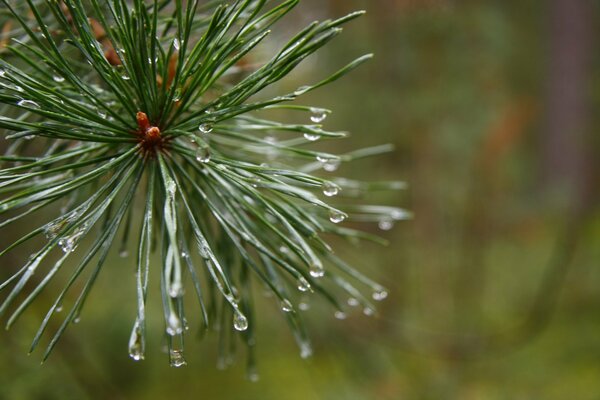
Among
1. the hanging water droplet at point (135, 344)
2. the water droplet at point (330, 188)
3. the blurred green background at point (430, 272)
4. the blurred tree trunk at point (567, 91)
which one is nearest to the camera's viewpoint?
the hanging water droplet at point (135, 344)

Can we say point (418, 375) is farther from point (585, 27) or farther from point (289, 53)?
point (585, 27)

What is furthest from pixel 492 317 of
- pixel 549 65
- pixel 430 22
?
pixel 549 65

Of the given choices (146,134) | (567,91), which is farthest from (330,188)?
(567,91)

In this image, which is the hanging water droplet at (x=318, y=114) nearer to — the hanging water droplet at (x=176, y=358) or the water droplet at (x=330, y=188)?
the water droplet at (x=330, y=188)

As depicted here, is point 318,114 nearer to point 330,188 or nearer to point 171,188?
point 330,188

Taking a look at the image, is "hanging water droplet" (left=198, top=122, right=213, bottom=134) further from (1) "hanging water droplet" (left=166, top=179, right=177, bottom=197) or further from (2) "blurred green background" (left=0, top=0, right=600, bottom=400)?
(2) "blurred green background" (left=0, top=0, right=600, bottom=400)

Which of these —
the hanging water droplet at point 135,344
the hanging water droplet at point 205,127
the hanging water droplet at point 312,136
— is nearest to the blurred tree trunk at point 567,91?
the hanging water droplet at point 312,136

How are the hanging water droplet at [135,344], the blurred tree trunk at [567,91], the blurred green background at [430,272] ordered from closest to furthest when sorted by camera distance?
the hanging water droplet at [135,344]
the blurred green background at [430,272]
the blurred tree trunk at [567,91]
